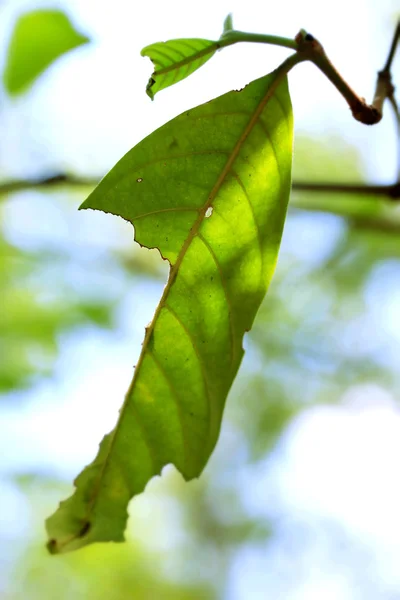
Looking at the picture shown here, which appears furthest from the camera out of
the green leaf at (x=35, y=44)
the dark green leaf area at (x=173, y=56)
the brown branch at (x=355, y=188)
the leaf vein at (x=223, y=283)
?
the green leaf at (x=35, y=44)

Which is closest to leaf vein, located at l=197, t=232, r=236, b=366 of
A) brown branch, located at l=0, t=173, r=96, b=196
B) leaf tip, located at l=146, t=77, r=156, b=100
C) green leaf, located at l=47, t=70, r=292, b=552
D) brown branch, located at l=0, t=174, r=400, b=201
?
green leaf, located at l=47, t=70, r=292, b=552

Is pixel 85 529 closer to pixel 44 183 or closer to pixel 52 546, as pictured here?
pixel 52 546

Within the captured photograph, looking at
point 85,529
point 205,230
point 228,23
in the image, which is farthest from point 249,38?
point 85,529

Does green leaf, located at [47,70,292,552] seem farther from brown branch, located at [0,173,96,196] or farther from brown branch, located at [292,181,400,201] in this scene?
brown branch, located at [0,173,96,196]

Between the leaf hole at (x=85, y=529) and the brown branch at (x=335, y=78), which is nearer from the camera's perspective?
the brown branch at (x=335, y=78)

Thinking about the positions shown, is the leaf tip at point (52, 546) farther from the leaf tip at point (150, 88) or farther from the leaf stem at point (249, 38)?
the leaf stem at point (249, 38)

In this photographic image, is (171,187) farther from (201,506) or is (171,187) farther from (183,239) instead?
(201,506)

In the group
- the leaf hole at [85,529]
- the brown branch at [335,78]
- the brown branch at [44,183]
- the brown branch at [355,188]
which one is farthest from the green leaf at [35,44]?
the leaf hole at [85,529]
